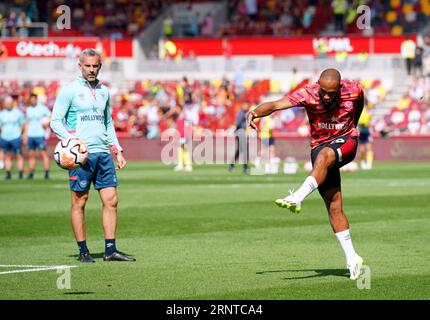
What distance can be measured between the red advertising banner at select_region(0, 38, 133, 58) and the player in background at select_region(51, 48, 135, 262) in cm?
3697

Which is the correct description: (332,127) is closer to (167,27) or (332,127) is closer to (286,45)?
(286,45)

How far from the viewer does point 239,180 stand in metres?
31.3

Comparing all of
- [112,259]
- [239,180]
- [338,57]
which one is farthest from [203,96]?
[112,259]

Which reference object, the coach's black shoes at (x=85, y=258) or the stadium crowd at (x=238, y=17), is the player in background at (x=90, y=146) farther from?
the stadium crowd at (x=238, y=17)

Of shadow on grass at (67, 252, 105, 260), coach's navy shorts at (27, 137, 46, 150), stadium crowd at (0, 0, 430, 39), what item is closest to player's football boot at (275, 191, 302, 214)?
shadow on grass at (67, 252, 105, 260)

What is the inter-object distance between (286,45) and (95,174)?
37.7 m

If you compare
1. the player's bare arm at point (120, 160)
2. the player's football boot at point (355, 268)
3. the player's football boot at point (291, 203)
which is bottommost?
the player's football boot at point (355, 268)

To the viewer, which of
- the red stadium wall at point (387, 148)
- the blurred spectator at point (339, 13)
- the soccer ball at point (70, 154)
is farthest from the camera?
the blurred spectator at point (339, 13)

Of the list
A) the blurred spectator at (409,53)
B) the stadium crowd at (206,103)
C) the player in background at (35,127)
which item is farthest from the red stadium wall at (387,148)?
the player in background at (35,127)

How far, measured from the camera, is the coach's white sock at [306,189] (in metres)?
11.5

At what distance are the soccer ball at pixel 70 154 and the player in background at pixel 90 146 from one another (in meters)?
0.30

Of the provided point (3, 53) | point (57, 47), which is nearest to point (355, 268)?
point (57, 47)

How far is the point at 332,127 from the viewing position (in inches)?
481

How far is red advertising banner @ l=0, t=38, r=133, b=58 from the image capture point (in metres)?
50.6
